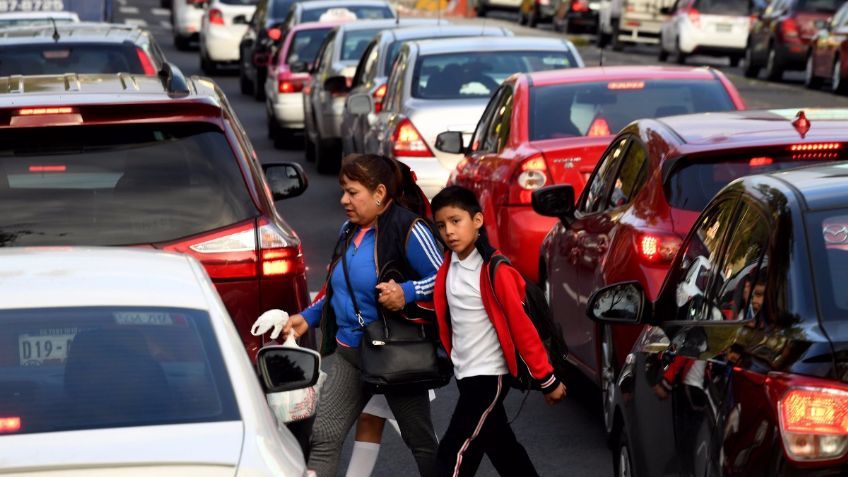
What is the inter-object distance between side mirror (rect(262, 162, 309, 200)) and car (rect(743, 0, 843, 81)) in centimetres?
2525

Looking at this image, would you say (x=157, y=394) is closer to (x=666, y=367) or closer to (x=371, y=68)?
(x=666, y=367)

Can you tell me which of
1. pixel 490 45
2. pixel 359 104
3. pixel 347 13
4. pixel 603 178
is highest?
pixel 603 178

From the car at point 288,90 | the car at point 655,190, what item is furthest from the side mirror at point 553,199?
the car at point 288,90

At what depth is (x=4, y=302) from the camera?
4867 mm

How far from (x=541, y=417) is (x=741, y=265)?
4029 millimetres

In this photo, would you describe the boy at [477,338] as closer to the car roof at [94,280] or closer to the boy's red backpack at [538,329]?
the boy's red backpack at [538,329]

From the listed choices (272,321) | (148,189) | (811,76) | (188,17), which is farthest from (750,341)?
(188,17)

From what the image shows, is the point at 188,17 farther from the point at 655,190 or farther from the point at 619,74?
the point at 655,190

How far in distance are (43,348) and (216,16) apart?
108 ft

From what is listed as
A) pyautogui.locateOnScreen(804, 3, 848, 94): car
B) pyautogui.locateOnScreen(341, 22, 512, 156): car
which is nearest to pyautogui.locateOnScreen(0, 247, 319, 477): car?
pyautogui.locateOnScreen(341, 22, 512, 156): car

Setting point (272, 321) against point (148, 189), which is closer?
point (272, 321)

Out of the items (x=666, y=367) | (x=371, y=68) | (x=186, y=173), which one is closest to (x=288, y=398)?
(x=186, y=173)

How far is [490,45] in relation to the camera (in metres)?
16.9

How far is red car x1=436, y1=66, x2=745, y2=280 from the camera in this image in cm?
1167
